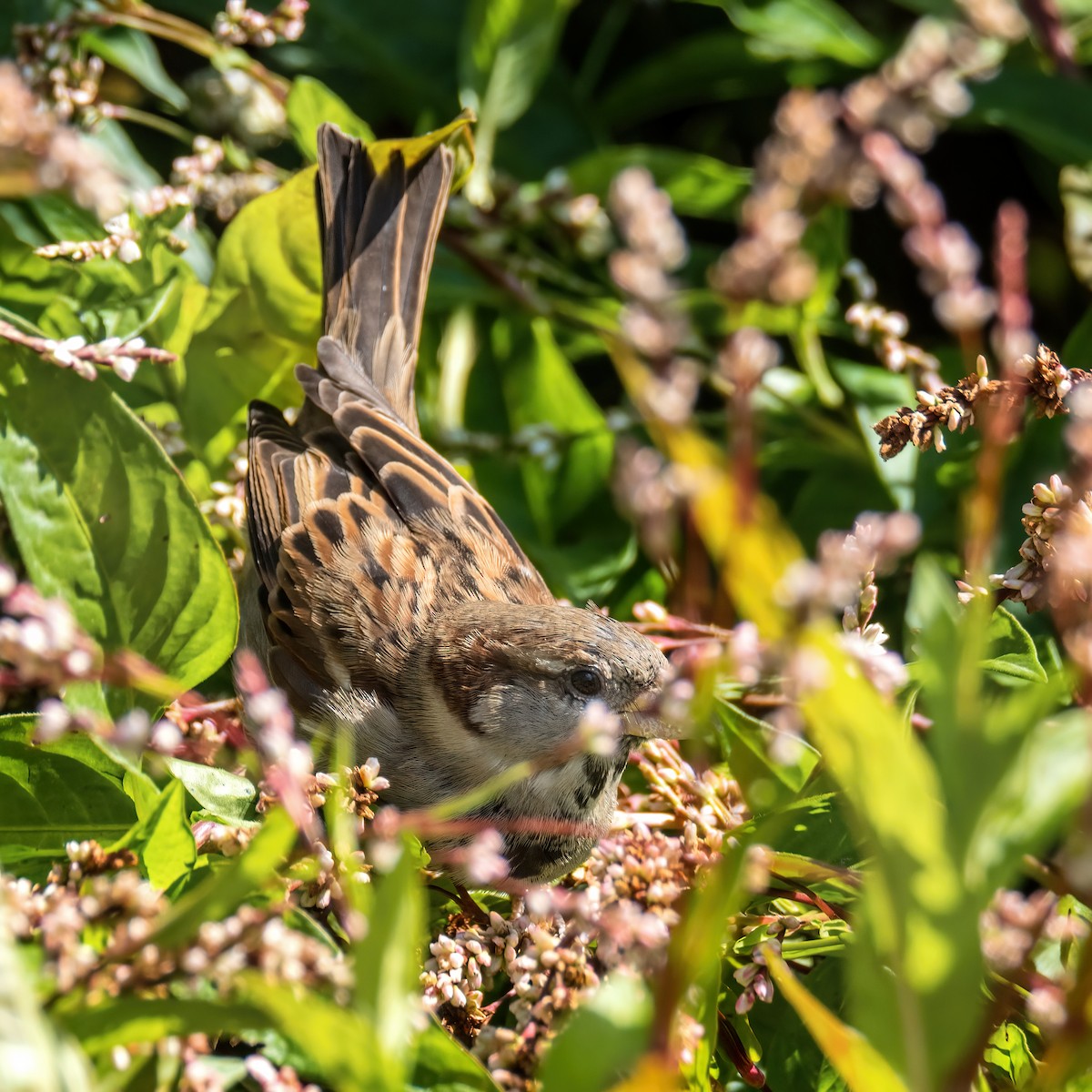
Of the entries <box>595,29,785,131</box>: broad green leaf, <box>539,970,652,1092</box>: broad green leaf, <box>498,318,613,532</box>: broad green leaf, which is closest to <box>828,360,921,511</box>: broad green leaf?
<box>498,318,613,532</box>: broad green leaf

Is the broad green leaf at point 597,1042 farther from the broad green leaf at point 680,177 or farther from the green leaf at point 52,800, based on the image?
the broad green leaf at point 680,177

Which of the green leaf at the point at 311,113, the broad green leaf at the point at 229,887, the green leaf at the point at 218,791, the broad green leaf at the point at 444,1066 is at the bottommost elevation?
the green leaf at the point at 218,791

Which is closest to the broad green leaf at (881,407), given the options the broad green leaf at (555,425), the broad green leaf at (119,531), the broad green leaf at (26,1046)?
the broad green leaf at (555,425)

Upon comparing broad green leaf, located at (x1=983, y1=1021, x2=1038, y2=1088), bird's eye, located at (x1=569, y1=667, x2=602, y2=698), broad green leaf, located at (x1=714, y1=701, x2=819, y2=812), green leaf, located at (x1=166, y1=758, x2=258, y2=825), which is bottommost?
green leaf, located at (x1=166, y1=758, x2=258, y2=825)

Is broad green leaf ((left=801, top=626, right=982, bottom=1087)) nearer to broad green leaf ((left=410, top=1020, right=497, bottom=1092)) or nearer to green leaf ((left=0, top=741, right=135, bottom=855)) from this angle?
broad green leaf ((left=410, top=1020, right=497, bottom=1092))

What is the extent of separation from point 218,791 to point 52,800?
202mm

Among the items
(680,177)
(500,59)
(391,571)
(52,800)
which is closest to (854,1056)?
(52,800)

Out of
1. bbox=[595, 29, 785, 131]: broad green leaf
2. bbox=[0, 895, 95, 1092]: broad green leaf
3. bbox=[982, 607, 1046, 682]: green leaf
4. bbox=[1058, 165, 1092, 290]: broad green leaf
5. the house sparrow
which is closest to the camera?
bbox=[0, 895, 95, 1092]: broad green leaf

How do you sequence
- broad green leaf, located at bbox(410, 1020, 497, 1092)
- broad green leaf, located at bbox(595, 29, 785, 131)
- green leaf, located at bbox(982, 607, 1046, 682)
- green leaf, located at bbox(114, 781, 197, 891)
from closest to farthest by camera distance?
broad green leaf, located at bbox(410, 1020, 497, 1092)
green leaf, located at bbox(114, 781, 197, 891)
green leaf, located at bbox(982, 607, 1046, 682)
broad green leaf, located at bbox(595, 29, 785, 131)

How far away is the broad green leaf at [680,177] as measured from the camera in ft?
8.23

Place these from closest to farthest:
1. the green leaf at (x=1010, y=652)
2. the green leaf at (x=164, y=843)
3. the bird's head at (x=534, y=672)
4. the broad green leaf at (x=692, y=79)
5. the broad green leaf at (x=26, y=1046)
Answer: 1. the broad green leaf at (x=26, y=1046)
2. the green leaf at (x=164, y=843)
3. the green leaf at (x=1010, y=652)
4. the bird's head at (x=534, y=672)
5. the broad green leaf at (x=692, y=79)

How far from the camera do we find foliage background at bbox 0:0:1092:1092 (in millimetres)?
889

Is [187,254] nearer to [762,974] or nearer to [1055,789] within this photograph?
[762,974]

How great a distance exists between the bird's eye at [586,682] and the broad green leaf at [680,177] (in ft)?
3.38
